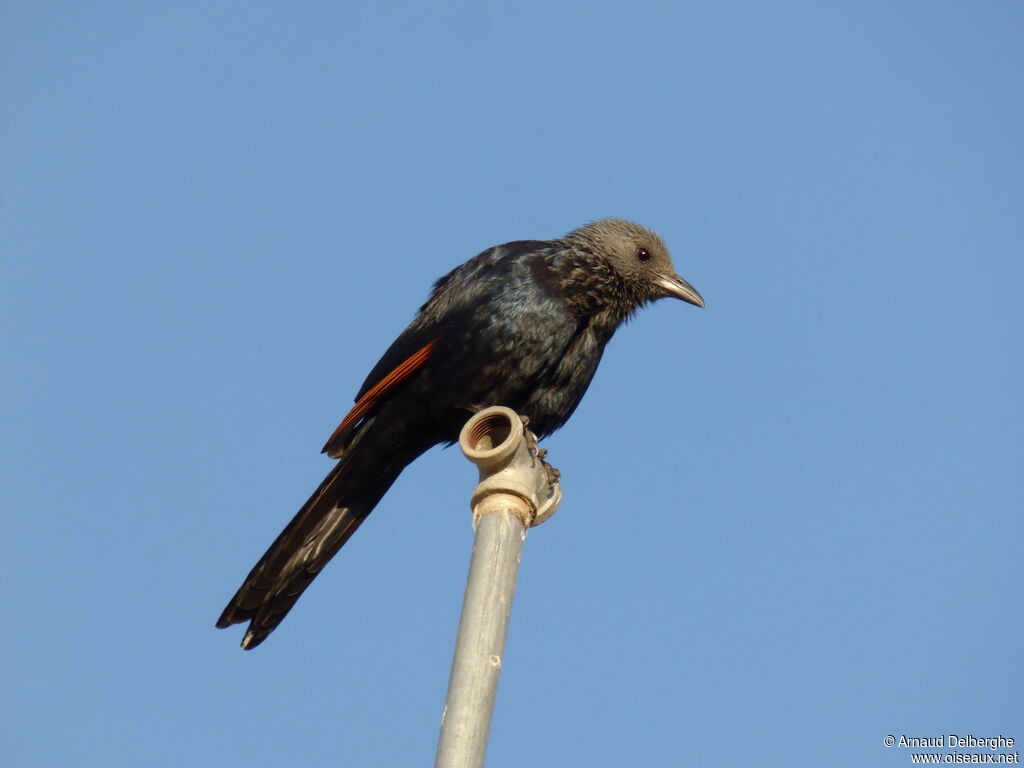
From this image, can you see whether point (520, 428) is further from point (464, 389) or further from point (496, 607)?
point (464, 389)

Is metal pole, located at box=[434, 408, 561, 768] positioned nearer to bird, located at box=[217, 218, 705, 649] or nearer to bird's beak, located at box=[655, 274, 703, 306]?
bird, located at box=[217, 218, 705, 649]

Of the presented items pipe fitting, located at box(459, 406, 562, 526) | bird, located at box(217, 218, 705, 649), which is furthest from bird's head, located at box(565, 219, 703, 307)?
pipe fitting, located at box(459, 406, 562, 526)

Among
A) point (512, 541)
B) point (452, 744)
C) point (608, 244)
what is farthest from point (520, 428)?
point (608, 244)

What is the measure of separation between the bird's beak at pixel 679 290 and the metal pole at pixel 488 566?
9.76ft

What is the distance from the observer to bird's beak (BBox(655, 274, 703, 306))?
6883 millimetres

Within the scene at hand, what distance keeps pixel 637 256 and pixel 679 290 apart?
30 cm

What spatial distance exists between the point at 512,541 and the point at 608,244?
357 centimetres

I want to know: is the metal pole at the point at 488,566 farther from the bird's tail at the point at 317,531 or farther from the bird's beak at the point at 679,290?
the bird's beak at the point at 679,290

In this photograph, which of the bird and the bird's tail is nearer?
the bird's tail

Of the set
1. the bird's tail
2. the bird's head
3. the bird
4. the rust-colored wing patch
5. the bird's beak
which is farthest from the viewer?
the bird's beak

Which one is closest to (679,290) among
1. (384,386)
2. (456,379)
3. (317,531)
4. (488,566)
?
(456,379)

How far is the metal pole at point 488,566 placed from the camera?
3.08 metres

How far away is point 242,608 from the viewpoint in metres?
5.72

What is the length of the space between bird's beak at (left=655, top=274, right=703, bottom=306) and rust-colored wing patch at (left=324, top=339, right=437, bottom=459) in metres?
1.52
